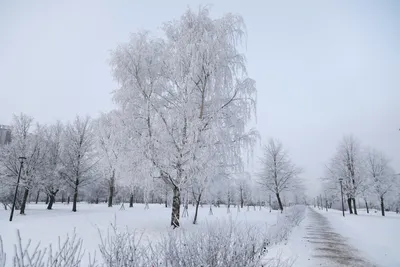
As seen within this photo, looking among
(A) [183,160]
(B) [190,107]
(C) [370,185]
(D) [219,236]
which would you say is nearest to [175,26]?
(B) [190,107]

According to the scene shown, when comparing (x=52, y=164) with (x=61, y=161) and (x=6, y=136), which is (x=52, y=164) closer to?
(x=61, y=161)

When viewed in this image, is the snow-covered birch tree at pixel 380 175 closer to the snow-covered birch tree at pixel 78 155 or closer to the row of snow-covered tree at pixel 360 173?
the row of snow-covered tree at pixel 360 173

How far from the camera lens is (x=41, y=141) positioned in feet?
85.1

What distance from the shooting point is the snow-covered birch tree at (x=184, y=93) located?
1055cm

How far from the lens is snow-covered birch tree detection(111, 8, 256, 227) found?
1055cm

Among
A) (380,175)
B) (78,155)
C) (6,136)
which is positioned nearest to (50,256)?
(78,155)

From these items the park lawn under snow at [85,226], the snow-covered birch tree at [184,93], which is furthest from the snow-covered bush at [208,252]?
the snow-covered birch tree at [184,93]

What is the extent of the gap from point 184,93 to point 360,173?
3482cm

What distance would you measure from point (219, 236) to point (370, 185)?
40.5m

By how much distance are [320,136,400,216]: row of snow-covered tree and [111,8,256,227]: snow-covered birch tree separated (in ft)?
103

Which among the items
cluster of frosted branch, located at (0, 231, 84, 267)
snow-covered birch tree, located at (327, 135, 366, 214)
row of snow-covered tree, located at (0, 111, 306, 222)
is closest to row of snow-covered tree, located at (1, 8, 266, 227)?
cluster of frosted branch, located at (0, 231, 84, 267)

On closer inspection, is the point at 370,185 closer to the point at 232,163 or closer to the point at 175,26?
the point at 232,163

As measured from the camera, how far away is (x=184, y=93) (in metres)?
11.5

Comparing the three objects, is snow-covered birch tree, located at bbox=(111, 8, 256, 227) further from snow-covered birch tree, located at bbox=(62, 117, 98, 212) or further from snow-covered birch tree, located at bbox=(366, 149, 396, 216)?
snow-covered birch tree, located at bbox=(366, 149, 396, 216)
